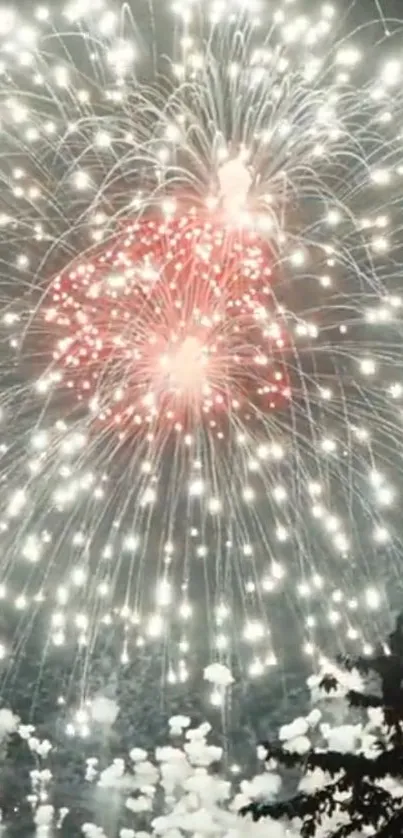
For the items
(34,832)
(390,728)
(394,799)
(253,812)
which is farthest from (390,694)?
(34,832)

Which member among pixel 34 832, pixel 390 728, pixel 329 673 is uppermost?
pixel 34 832

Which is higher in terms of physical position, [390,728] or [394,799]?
[390,728]

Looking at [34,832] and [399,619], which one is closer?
[399,619]

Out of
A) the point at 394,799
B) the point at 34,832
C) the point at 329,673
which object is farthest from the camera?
the point at 34,832

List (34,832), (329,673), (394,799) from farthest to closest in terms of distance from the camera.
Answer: (34,832)
(329,673)
(394,799)

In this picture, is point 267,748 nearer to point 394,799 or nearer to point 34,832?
point 394,799

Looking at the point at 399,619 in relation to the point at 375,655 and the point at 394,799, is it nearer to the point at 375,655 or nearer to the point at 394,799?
the point at 375,655

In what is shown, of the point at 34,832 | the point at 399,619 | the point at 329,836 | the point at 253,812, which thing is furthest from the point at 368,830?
the point at 34,832
